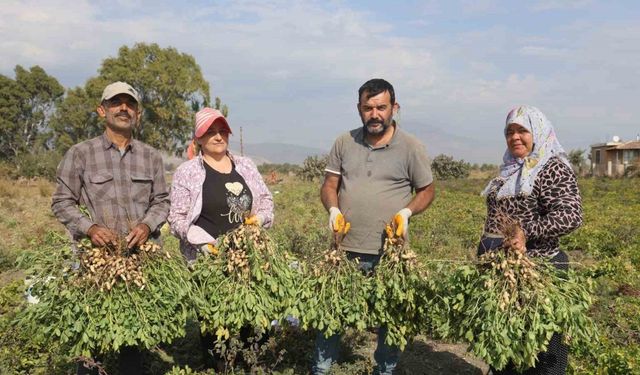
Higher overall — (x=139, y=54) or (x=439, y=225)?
(x=139, y=54)

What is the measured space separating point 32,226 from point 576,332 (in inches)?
452

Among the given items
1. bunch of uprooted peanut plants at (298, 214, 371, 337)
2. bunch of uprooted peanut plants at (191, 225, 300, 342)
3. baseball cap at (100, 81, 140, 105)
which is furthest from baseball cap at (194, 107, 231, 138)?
bunch of uprooted peanut plants at (298, 214, 371, 337)

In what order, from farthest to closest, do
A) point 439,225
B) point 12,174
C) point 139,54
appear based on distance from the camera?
point 139,54
point 12,174
point 439,225

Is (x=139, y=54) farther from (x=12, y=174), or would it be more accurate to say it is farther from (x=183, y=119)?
(x=12, y=174)

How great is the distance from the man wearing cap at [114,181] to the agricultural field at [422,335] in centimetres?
29

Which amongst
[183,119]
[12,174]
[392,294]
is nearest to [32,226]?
[392,294]

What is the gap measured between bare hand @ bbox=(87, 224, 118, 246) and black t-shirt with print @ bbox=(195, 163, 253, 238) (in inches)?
28.6

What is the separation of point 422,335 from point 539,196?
7.80 ft

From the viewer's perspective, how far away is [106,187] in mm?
3363

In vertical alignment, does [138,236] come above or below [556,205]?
below

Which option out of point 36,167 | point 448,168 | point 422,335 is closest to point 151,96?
point 36,167

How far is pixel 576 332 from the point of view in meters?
2.78

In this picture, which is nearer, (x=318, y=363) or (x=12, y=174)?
(x=318, y=363)

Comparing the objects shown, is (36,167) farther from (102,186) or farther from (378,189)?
(378,189)
